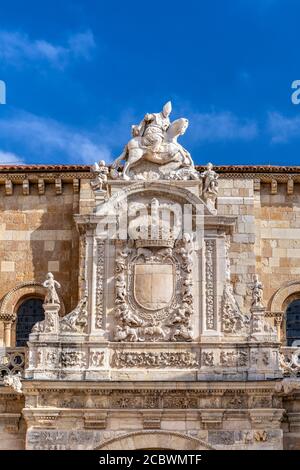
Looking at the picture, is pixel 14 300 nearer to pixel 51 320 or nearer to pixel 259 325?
pixel 51 320

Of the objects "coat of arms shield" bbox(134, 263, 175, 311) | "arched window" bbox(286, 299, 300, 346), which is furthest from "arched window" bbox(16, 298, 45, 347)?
"arched window" bbox(286, 299, 300, 346)

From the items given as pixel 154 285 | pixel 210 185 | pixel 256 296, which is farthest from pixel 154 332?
pixel 210 185

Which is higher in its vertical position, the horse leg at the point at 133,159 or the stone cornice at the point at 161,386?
the horse leg at the point at 133,159

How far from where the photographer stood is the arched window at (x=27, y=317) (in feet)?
87.8

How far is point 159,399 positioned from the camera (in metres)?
23.4

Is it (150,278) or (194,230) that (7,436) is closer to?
(150,278)

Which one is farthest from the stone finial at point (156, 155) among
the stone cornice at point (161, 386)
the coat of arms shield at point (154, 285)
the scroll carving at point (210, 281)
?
the stone cornice at point (161, 386)

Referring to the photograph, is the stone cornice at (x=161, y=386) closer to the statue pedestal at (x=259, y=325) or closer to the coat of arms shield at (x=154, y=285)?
the statue pedestal at (x=259, y=325)

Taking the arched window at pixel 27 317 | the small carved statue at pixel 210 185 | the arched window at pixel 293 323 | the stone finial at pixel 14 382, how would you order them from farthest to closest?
the arched window at pixel 27 317 < the arched window at pixel 293 323 < the small carved statue at pixel 210 185 < the stone finial at pixel 14 382

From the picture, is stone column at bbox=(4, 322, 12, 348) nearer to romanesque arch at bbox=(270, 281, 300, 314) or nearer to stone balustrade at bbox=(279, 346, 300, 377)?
romanesque arch at bbox=(270, 281, 300, 314)

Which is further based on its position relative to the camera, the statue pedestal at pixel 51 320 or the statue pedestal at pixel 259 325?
the statue pedestal at pixel 51 320

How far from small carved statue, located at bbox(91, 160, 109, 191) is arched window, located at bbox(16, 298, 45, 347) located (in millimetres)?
3656

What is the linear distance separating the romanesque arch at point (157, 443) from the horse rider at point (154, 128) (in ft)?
21.7

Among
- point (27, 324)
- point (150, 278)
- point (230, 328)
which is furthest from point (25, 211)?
point (230, 328)
